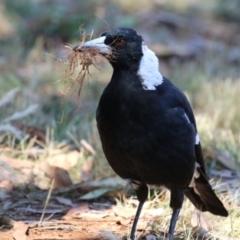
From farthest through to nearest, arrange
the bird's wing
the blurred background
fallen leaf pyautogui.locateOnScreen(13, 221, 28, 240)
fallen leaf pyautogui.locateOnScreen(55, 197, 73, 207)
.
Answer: the blurred background → fallen leaf pyautogui.locateOnScreen(55, 197, 73, 207) → the bird's wing → fallen leaf pyautogui.locateOnScreen(13, 221, 28, 240)

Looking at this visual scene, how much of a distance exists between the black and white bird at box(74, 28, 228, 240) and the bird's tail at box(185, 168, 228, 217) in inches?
13.4

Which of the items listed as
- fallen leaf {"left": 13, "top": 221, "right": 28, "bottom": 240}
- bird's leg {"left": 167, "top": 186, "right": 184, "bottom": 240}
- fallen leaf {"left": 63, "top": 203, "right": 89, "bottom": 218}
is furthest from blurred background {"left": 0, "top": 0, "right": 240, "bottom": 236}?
bird's leg {"left": 167, "top": 186, "right": 184, "bottom": 240}

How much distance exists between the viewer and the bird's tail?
131 inches

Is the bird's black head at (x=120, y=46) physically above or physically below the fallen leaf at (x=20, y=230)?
above

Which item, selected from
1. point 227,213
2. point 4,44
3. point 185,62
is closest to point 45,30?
point 4,44

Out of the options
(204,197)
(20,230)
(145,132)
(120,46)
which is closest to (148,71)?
(120,46)

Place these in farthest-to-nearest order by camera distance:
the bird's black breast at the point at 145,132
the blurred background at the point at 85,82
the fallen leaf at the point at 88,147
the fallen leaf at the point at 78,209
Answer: the fallen leaf at the point at 88,147 → the blurred background at the point at 85,82 → the fallen leaf at the point at 78,209 → the bird's black breast at the point at 145,132

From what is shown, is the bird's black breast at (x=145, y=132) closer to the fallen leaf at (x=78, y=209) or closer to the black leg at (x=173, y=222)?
the black leg at (x=173, y=222)

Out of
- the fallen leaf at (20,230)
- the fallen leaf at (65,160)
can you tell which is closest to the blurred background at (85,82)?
the fallen leaf at (65,160)

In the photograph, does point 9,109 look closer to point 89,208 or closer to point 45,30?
point 89,208

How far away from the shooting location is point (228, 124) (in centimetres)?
503

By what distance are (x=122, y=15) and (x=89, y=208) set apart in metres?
5.44

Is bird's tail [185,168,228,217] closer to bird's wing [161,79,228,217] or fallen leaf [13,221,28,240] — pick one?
bird's wing [161,79,228,217]

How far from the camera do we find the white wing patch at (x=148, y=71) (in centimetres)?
294
